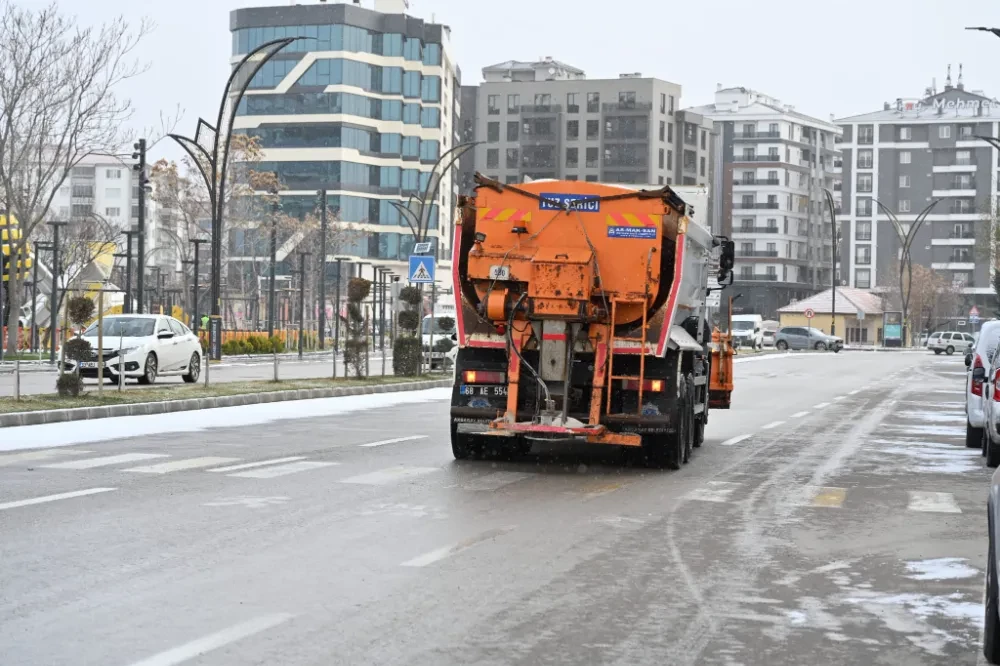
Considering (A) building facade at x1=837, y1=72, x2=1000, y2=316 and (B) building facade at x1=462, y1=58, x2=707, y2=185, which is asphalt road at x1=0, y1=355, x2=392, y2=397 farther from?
(A) building facade at x1=837, y1=72, x2=1000, y2=316

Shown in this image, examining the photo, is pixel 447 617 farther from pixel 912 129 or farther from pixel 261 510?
pixel 912 129

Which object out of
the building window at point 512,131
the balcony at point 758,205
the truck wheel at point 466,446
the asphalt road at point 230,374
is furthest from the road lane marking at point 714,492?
the balcony at point 758,205

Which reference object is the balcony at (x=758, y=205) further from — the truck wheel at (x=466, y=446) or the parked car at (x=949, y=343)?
the truck wheel at (x=466, y=446)

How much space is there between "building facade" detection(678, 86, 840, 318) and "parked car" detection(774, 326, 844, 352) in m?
69.2

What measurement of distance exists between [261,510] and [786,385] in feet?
109

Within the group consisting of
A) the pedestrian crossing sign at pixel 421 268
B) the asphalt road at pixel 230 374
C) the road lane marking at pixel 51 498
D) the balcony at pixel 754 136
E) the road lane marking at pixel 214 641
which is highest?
the balcony at pixel 754 136

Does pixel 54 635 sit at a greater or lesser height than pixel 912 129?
lesser

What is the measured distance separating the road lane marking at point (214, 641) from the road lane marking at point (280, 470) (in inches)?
271

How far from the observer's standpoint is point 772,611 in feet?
25.4

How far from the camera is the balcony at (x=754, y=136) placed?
569ft

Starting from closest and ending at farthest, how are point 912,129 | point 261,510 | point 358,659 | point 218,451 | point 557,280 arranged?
point 358,659
point 261,510
point 557,280
point 218,451
point 912,129

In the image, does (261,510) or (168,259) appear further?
(168,259)

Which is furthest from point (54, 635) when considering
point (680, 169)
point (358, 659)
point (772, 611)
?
point (680, 169)

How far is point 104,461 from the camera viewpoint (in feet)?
49.8
